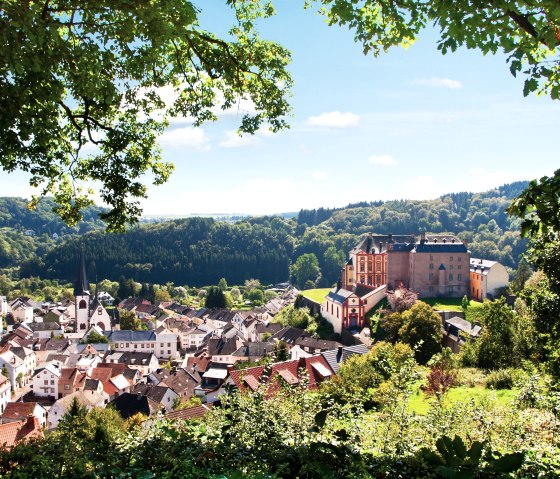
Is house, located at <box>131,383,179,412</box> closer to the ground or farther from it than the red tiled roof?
closer to the ground

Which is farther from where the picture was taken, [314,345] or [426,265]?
[426,265]

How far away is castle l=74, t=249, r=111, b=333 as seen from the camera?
216 ft

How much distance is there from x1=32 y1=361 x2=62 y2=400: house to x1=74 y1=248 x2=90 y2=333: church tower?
70.7 feet

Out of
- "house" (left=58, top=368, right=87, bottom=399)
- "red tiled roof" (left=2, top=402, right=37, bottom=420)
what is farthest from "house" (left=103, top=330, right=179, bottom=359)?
"red tiled roof" (left=2, top=402, right=37, bottom=420)

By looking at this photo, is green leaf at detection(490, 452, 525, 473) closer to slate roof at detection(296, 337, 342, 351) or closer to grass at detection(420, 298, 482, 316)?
slate roof at detection(296, 337, 342, 351)

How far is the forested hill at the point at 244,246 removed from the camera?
127 meters

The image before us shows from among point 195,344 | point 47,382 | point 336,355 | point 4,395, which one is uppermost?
point 336,355

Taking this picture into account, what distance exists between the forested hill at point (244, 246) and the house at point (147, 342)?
184 feet

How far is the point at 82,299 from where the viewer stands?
6706 cm

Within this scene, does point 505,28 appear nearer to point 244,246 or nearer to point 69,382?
Answer: point 69,382

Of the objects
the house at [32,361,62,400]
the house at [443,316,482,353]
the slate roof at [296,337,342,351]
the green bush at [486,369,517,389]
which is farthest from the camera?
the house at [32,361,62,400]

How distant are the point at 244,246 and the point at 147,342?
259 feet

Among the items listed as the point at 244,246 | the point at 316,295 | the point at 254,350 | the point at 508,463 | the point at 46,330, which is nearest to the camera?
the point at 508,463

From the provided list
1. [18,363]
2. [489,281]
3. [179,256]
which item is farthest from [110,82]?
[179,256]
